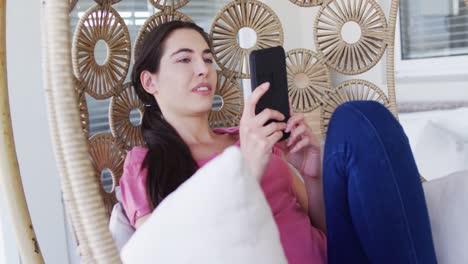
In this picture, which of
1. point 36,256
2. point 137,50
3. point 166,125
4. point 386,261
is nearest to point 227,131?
point 166,125

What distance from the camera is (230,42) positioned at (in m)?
1.22

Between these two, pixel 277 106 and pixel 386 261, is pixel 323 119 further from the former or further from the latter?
pixel 386 261

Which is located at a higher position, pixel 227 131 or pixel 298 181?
pixel 227 131

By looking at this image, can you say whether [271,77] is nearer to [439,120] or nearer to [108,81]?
[108,81]

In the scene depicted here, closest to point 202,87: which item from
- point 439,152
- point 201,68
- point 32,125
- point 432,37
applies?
point 201,68

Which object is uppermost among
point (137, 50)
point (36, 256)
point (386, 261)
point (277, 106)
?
point (137, 50)

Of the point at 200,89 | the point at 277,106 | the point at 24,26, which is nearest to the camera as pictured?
the point at 277,106

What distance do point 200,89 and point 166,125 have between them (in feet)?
0.35

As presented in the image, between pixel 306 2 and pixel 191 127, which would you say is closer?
pixel 191 127

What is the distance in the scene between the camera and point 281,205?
39.2 inches

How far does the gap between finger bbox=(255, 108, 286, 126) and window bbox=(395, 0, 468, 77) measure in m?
0.92

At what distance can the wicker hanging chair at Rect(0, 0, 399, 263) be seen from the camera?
0.42 metres

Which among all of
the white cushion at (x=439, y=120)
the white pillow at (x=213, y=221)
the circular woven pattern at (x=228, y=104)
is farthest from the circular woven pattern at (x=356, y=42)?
the white pillow at (x=213, y=221)

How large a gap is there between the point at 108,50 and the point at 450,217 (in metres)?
0.74
